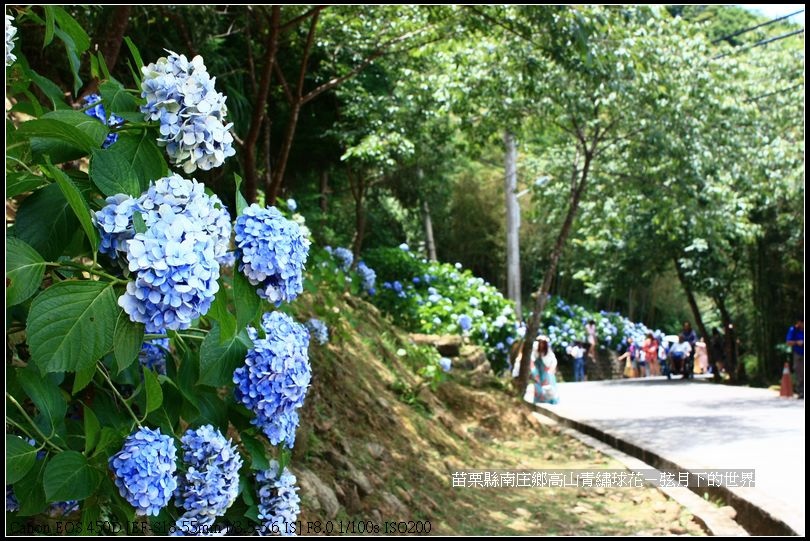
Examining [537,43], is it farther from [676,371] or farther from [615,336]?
[615,336]

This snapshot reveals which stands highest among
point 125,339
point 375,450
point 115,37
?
point 115,37

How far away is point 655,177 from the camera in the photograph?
44.8ft

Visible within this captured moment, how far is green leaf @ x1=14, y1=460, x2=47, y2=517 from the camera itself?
1869 mm

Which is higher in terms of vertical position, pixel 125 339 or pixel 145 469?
pixel 125 339

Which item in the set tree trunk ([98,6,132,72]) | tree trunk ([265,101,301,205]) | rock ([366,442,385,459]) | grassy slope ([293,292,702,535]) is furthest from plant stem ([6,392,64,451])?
tree trunk ([265,101,301,205])

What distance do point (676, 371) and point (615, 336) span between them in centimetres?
505

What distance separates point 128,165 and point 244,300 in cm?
37

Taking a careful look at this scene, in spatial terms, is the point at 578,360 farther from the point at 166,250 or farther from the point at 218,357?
the point at 166,250

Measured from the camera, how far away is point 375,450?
599 cm

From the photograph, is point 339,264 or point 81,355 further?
point 339,264

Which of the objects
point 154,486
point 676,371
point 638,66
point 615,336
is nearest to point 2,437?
point 154,486

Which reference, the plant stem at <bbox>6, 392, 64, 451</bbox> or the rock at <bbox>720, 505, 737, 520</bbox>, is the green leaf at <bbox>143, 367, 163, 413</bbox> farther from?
the rock at <bbox>720, 505, 737, 520</bbox>

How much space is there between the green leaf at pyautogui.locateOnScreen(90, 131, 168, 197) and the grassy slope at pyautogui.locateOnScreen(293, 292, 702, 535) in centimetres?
282

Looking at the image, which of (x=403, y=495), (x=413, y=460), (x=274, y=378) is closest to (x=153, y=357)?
(x=274, y=378)
